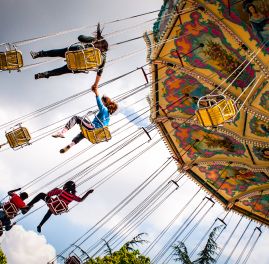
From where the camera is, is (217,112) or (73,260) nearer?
(217,112)

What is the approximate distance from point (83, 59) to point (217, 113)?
206cm

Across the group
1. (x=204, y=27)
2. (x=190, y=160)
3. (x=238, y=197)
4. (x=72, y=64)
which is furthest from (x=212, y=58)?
(x=238, y=197)

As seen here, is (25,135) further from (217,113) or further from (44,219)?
(217,113)

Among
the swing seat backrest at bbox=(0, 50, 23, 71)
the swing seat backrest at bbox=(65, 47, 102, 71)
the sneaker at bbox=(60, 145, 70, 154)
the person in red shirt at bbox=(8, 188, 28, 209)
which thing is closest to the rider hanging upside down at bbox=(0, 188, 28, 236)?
the person in red shirt at bbox=(8, 188, 28, 209)

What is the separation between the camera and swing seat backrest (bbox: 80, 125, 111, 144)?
6582 millimetres

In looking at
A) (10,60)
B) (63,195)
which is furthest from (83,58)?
(63,195)

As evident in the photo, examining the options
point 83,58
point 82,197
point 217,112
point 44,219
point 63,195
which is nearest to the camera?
point 217,112

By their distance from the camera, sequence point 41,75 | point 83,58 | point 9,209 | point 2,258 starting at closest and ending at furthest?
1. point 83,58
2. point 41,75
3. point 9,209
4. point 2,258

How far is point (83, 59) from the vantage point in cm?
536

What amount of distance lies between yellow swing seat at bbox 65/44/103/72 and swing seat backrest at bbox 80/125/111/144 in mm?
1466

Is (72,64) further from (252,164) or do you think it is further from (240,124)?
(252,164)

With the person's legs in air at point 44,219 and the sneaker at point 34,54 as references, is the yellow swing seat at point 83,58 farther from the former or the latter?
the person's legs in air at point 44,219

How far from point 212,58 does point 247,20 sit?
1.35 m

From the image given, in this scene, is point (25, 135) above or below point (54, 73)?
below
